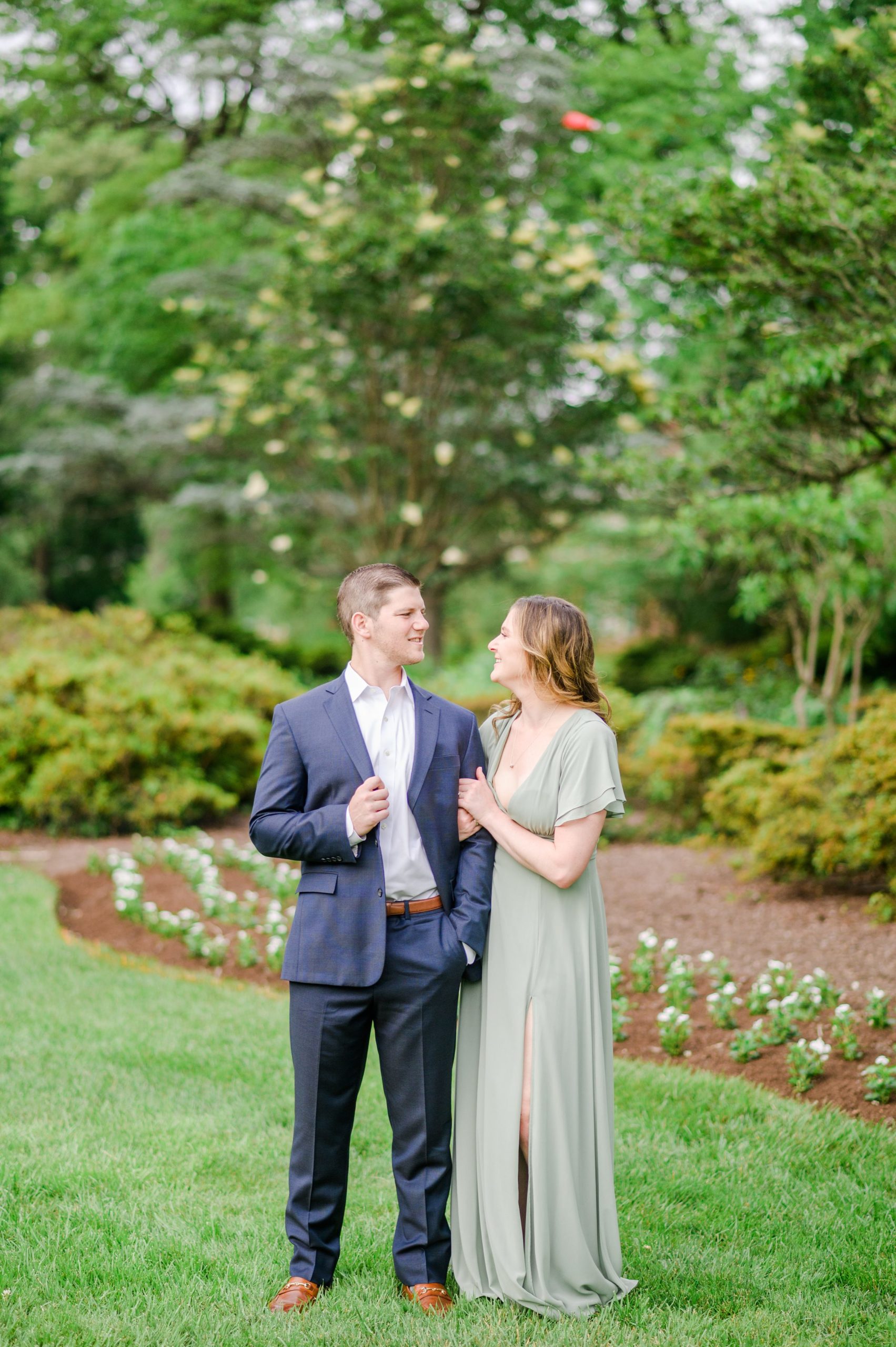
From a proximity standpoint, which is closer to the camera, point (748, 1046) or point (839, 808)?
point (748, 1046)

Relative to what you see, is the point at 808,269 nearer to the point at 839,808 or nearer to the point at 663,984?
the point at 839,808

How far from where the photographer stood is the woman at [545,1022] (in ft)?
10.2

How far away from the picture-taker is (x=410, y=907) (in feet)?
10.3

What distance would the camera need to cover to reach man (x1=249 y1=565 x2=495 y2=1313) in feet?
10.1

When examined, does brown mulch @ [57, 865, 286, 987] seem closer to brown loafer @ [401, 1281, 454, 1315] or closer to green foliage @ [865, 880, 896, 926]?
brown loafer @ [401, 1281, 454, 1315]

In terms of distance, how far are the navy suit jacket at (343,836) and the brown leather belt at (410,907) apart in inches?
1.3

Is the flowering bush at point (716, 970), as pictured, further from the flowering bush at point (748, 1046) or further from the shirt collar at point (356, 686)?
the shirt collar at point (356, 686)

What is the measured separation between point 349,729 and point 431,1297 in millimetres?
1567

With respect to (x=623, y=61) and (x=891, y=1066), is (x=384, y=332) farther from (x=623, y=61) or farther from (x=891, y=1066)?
(x=891, y=1066)

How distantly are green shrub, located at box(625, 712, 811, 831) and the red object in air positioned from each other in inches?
266

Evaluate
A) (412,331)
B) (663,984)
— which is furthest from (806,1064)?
(412,331)

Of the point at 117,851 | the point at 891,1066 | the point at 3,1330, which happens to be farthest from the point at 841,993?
the point at 117,851

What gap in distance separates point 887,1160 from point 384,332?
40.5ft

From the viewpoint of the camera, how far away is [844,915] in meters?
6.96
